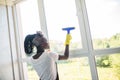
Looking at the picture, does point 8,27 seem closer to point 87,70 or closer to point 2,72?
point 2,72

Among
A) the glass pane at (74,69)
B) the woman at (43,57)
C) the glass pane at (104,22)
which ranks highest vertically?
the glass pane at (104,22)

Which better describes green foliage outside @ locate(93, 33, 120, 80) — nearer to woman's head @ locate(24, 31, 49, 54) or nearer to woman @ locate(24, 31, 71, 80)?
woman @ locate(24, 31, 71, 80)

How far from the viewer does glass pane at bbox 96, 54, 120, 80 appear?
1.79 meters

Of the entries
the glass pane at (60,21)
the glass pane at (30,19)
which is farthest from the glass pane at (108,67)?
the glass pane at (30,19)

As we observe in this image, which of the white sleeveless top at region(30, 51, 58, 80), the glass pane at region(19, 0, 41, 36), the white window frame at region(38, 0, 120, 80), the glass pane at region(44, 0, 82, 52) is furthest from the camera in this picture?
the glass pane at region(19, 0, 41, 36)

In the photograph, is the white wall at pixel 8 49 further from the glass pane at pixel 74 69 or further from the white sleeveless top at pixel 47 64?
the white sleeveless top at pixel 47 64

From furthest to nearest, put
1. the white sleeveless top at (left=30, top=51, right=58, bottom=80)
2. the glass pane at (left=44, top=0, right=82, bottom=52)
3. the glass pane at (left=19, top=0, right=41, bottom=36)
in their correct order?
the glass pane at (left=19, top=0, right=41, bottom=36)
the glass pane at (left=44, top=0, right=82, bottom=52)
the white sleeveless top at (left=30, top=51, right=58, bottom=80)

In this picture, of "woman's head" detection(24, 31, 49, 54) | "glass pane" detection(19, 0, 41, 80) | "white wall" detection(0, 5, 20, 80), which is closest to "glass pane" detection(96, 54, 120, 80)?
"woman's head" detection(24, 31, 49, 54)

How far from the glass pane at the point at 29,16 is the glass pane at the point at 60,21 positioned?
187 millimetres

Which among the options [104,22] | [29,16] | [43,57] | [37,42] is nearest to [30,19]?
[29,16]

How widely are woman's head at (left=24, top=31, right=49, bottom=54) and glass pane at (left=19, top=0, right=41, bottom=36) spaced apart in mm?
522

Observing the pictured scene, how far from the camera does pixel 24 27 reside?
2650 millimetres

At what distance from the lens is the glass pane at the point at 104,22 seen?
5.83ft

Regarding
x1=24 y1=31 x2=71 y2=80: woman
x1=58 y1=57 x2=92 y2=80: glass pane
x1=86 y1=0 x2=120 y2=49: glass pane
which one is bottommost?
x1=58 y1=57 x2=92 y2=80: glass pane
